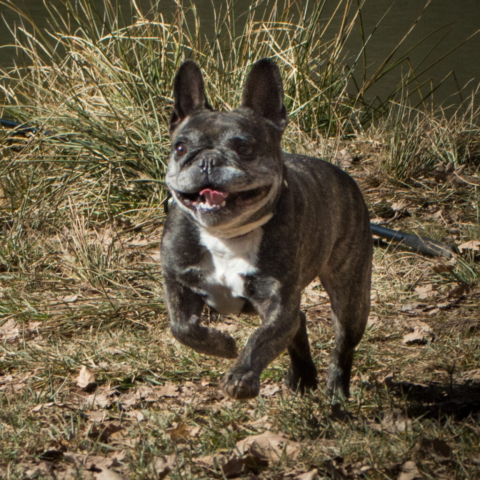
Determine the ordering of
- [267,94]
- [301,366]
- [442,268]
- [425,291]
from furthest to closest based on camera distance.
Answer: [442,268] < [425,291] < [301,366] < [267,94]

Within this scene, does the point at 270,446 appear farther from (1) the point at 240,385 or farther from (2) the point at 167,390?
(2) the point at 167,390

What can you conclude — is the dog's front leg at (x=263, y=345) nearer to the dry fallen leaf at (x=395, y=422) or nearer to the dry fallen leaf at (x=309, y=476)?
the dry fallen leaf at (x=309, y=476)

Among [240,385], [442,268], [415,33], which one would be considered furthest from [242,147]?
[415,33]

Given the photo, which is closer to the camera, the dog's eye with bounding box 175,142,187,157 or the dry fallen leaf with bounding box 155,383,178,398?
the dog's eye with bounding box 175,142,187,157

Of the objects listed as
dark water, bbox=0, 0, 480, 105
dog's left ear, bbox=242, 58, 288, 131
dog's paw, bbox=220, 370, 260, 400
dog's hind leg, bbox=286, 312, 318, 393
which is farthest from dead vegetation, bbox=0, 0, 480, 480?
dark water, bbox=0, 0, 480, 105

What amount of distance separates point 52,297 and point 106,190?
5.12ft

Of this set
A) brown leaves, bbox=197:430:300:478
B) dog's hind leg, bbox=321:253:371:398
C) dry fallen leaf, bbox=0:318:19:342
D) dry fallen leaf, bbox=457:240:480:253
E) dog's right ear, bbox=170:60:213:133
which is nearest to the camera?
brown leaves, bbox=197:430:300:478

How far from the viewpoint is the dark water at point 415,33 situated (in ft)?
44.4

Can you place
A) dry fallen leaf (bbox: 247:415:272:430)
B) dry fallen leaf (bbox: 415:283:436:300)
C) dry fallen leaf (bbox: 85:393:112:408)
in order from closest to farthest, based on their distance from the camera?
dry fallen leaf (bbox: 247:415:272:430)
dry fallen leaf (bbox: 85:393:112:408)
dry fallen leaf (bbox: 415:283:436:300)

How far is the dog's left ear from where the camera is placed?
3.86m

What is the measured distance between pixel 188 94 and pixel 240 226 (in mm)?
856

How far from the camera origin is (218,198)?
3434 millimetres

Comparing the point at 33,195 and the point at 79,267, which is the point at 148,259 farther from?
the point at 33,195

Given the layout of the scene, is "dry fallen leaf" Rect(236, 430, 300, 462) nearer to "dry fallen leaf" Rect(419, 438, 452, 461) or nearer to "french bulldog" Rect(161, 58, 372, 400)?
"french bulldog" Rect(161, 58, 372, 400)
